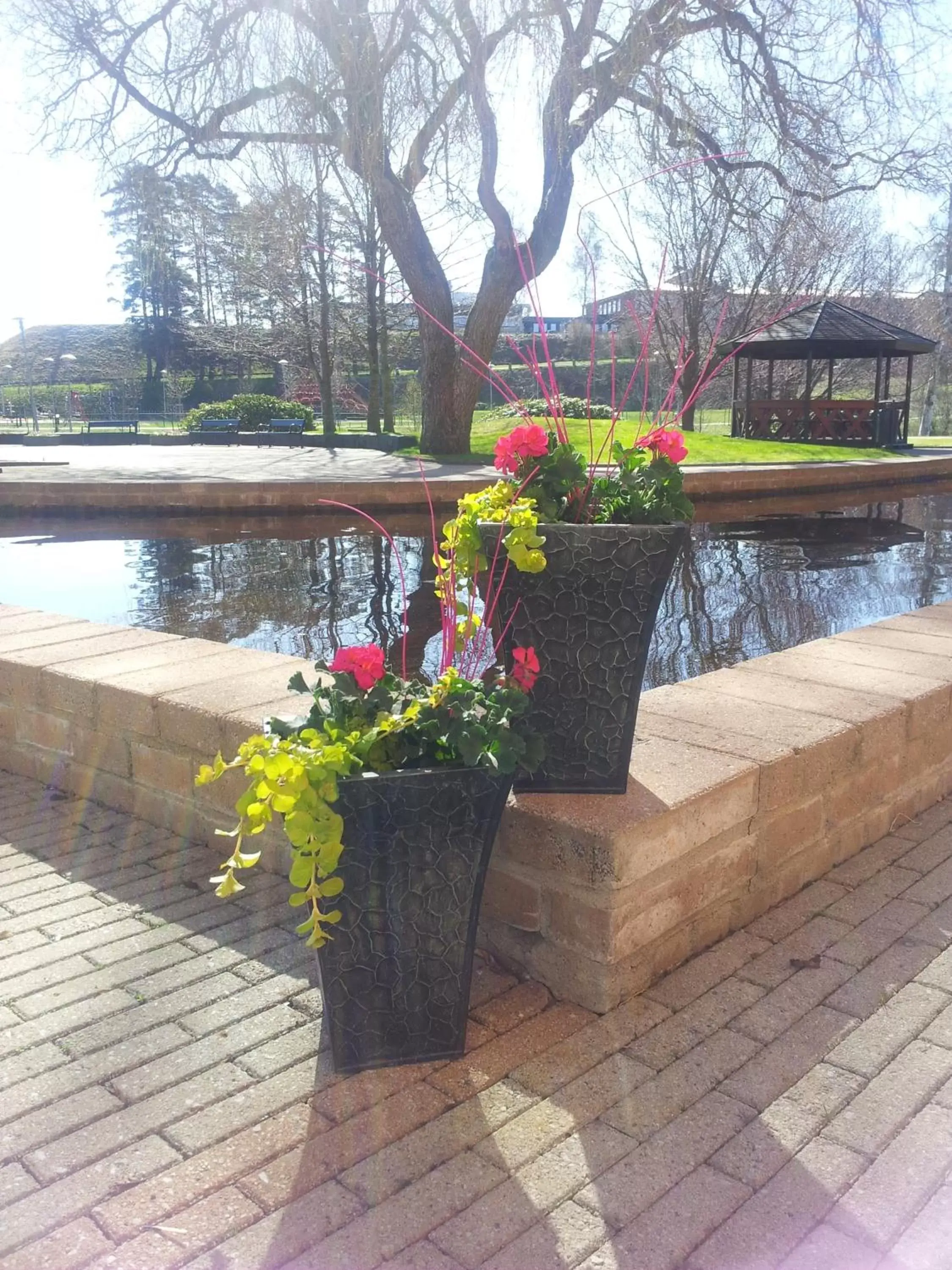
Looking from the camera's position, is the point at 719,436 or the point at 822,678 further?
the point at 719,436

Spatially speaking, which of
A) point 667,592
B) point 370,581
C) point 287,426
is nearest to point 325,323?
Result: point 287,426

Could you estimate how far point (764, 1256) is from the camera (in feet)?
4.63

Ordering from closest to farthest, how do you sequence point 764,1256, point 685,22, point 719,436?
point 764,1256 < point 685,22 < point 719,436

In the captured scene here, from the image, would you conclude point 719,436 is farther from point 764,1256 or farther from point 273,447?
point 764,1256

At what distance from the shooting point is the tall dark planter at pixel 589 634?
204 cm

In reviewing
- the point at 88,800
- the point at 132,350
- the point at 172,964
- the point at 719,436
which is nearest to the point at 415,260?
the point at 719,436

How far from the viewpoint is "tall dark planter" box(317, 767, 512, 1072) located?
1715 mm

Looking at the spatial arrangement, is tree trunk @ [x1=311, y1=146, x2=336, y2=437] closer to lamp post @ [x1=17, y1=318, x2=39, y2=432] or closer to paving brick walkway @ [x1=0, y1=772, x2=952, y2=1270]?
lamp post @ [x1=17, y1=318, x2=39, y2=432]

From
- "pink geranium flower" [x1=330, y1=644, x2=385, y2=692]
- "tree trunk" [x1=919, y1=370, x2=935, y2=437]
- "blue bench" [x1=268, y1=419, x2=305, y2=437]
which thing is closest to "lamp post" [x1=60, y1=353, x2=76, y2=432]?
"blue bench" [x1=268, y1=419, x2=305, y2=437]

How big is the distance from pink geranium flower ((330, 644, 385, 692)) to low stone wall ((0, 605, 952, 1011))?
468mm

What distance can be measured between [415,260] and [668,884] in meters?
13.6

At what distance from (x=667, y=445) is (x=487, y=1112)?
1288mm

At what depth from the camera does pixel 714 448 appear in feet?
54.4

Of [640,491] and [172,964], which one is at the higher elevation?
[640,491]
